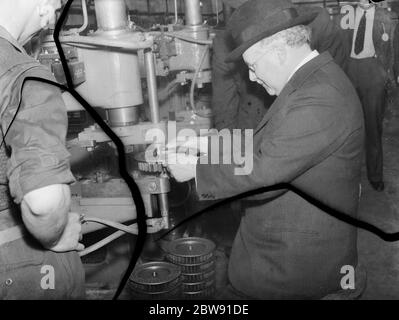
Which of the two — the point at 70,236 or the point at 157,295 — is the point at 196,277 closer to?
the point at 157,295

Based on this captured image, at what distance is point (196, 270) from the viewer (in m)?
1.24

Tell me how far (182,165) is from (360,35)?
694 mm

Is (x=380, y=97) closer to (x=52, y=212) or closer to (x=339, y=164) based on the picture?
(x=339, y=164)

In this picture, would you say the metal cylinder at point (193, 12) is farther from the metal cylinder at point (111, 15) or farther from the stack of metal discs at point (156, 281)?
the stack of metal discs at point (156, 281)

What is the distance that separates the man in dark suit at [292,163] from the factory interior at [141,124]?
0.14m

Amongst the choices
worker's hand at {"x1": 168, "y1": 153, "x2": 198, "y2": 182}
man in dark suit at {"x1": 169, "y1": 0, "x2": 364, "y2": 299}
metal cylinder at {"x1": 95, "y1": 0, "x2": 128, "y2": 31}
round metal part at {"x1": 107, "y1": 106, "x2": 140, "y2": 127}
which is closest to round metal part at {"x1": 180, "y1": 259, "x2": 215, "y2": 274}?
man in dark suit at {"x1": 169, "y1": 0, "x2": 364, "y2": 299}

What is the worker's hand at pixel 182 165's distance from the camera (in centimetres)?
96

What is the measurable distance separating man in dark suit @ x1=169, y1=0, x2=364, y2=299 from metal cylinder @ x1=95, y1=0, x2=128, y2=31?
0.95 ft

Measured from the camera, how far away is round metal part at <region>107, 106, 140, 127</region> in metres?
1.08

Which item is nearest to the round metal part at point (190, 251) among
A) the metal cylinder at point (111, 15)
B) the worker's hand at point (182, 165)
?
the worker's hand at point (182, 165)

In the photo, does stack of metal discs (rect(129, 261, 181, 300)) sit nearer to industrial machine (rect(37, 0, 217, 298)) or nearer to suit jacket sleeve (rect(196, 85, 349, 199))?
industrial machine (rect(37, 0, 217, 298))

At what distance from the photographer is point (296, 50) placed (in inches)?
37.4

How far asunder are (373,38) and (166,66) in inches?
25.3
